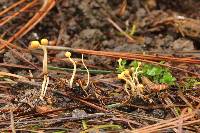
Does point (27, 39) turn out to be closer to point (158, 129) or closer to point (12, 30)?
point (12, 30)

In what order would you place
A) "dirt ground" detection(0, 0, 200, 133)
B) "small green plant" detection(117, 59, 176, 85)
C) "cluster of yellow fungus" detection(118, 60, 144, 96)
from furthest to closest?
"small green plant" detection(117, 59, 176, 85) → "cluster of yellow fungus" detection(118, 60, 144, 96) → "dirt ground" detection(0, 0, 200, 133)

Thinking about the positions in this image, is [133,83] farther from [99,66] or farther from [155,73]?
[99,66]

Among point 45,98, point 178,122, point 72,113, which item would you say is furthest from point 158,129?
point 45,98

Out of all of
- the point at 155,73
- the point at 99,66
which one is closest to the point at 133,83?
the point at 155,73

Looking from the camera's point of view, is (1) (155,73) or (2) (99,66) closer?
(1) (155,73)

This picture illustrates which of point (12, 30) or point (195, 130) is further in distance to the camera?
point (12, 30)

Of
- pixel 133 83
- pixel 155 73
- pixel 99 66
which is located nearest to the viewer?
pixel 133 83

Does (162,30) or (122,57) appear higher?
(162,30)

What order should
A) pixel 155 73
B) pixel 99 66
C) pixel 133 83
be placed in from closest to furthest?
pixel 133 83, pixel 155 73, pixel 99 66
